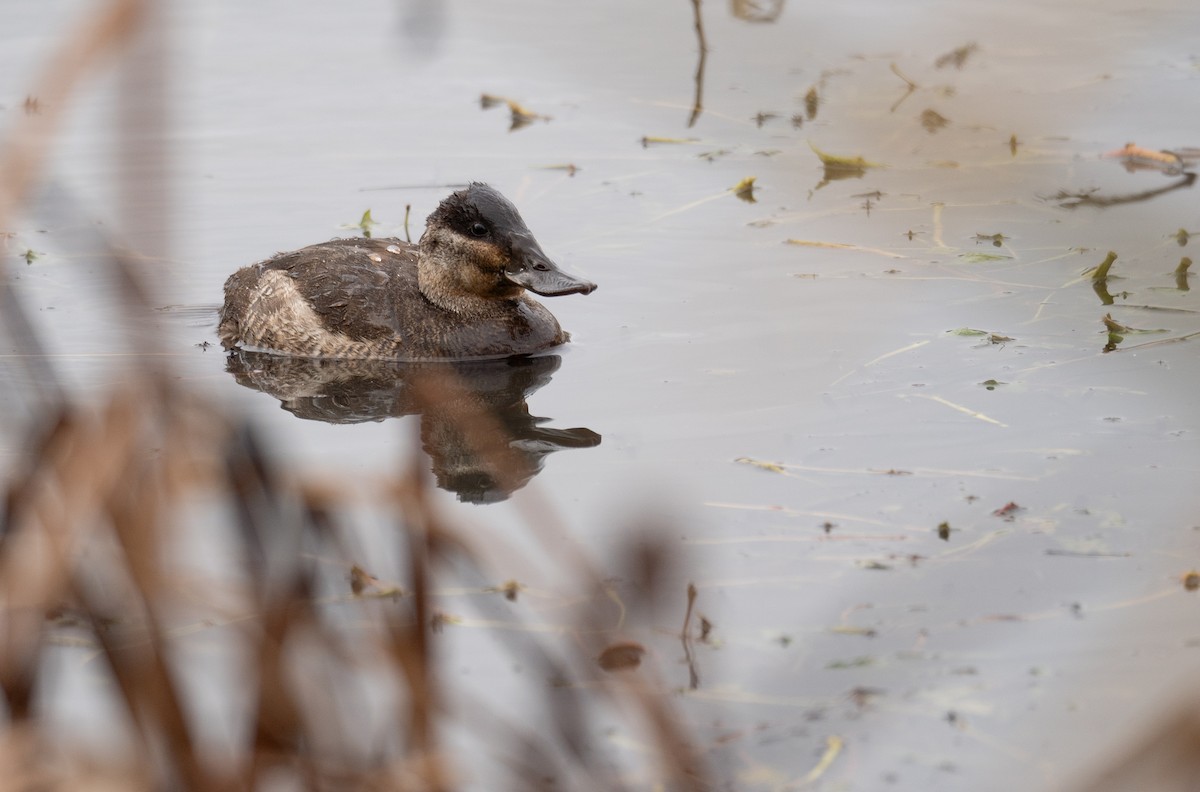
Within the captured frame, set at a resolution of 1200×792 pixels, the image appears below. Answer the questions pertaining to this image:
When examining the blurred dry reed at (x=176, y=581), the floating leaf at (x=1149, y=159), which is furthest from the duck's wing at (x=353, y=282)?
the blurred dry reed at (x=176, y=581)

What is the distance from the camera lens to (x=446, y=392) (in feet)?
20.9

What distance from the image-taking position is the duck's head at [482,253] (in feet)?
25.1

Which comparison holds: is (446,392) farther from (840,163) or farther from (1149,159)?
(1149,159)

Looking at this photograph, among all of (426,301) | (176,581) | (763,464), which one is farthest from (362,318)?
(176,581)

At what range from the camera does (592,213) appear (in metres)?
9.58

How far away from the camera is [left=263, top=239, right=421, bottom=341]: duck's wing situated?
7836 millimetres

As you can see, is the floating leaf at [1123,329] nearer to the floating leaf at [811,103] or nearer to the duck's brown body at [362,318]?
the duck's brown body at [362,318]

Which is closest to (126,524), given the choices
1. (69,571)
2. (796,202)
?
(69,571)

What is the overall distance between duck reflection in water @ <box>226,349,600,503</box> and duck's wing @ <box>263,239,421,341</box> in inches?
8.2

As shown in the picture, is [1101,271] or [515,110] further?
[515,110]

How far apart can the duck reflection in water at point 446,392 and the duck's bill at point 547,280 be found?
1.33 ft

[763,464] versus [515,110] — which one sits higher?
[515,110]

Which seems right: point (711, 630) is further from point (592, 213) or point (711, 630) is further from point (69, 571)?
point (592, 213)

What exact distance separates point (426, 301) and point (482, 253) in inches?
18.3
